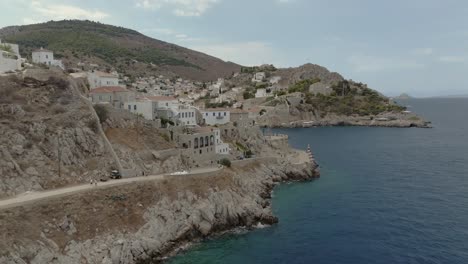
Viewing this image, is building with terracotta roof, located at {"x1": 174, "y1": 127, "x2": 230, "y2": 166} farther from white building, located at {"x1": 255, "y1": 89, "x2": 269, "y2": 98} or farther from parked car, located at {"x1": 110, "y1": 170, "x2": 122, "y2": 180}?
white building, located at {"x1": 255, "y1": 89, "x2": 269, "y2": 98}

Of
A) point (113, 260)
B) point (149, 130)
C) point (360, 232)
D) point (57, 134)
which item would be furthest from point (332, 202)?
point (57, 134)

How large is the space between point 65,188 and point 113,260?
37.8 ft

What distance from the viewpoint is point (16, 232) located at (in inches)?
1399

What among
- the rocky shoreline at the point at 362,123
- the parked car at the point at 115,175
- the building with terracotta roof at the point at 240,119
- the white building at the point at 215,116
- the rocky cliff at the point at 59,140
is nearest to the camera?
the rocky cliff at the point at 59,140

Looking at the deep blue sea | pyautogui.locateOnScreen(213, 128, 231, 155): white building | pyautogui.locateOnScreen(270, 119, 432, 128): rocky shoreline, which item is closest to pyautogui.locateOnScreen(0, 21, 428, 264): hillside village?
pyautogui.locateOnScreen(213, 128, 231, 155): white building

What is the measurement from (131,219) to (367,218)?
3048cm

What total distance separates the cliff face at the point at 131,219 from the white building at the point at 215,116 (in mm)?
25455

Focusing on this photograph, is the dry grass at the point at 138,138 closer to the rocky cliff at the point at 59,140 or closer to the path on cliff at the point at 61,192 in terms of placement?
the rocky cliff at the point at 59,140

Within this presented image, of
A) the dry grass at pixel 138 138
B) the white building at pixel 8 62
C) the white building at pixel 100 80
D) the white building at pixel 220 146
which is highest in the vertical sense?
the white building at pixel 8 62

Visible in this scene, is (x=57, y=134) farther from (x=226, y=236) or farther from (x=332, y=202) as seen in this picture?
(x=332, y=202)

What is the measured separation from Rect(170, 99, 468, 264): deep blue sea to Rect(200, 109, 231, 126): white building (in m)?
22.1

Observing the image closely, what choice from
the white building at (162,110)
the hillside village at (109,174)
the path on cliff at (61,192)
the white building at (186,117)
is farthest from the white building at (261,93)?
the path on cliff at (61,192)

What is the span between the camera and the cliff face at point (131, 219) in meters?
36.2

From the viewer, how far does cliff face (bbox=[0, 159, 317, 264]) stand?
3622 centimetres
